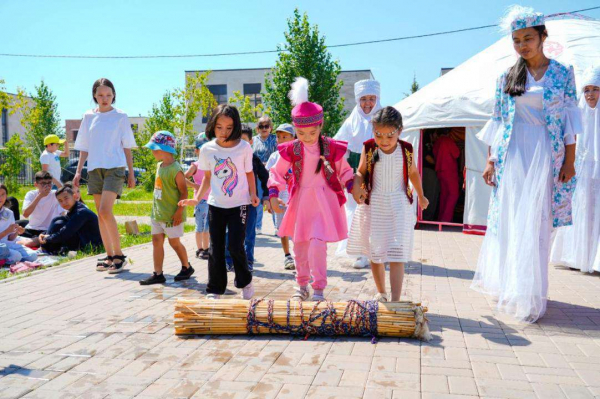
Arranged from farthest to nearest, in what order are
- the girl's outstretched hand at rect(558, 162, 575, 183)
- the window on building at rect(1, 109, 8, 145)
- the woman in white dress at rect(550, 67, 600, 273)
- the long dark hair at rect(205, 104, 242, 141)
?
the window on building at rect(1, 109, 8, 145) → the woman in white dress at rect(550, 67, 600, 273) → the long dark hair at rect(205, 104, 242, 141) → the girl's outstretched hand at rect(558, 162, 575, 183)

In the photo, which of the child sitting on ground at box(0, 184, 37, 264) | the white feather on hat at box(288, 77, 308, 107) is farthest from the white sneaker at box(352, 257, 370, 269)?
the child sitting on ground at box(0, 184, 37, 264)

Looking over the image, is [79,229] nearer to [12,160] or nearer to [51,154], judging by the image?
[51,154]

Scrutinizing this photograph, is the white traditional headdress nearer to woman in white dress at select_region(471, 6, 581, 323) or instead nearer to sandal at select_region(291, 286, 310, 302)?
woman in white dress at select_region(471, 6, 581, 323)

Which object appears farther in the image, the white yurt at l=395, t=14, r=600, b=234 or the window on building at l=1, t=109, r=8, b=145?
the window on building at l=1, t=109, r=8, b=145

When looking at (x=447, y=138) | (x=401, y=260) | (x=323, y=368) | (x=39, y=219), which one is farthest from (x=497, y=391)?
(x=447, y=138)

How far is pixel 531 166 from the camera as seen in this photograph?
4.57 metres

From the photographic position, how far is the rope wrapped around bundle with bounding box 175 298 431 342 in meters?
3.86

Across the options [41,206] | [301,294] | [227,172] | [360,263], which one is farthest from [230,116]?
[41,206]

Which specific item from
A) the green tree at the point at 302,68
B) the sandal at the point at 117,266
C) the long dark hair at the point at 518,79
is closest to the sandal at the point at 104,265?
the sandal at the point at 117,266

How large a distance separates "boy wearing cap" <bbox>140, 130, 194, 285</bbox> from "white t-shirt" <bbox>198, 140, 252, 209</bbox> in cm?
88

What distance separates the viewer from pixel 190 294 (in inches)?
210

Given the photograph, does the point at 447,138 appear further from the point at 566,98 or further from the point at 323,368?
the point at 323,368

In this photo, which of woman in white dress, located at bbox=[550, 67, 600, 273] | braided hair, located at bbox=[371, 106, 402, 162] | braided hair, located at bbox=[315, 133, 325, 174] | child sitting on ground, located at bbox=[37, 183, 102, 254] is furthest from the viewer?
child sitting on ground, located at bbox=[37, 183, 102, 254]

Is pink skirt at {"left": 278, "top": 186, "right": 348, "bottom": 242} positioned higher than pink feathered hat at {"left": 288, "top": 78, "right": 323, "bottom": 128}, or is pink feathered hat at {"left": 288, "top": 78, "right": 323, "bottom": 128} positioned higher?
pink feathered hat at {"left": 288, "top": 78, "right": 323, "bottom": 128}
